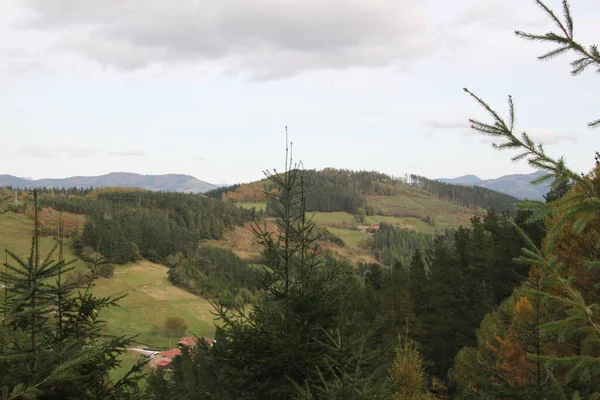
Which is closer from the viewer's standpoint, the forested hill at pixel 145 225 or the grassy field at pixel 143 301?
the grassy field at pixel 143 301

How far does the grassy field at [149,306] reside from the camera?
89.3 m

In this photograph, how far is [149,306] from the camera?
330 feet

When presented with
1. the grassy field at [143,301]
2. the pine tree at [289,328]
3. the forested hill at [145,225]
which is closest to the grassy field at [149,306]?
the grassy field at [143,301]

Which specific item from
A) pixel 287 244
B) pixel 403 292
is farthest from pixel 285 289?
pixel 403 292

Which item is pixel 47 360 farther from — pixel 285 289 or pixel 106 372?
pixel 285 289

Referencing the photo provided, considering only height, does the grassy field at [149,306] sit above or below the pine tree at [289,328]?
below

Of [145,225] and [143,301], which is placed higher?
[145,225]

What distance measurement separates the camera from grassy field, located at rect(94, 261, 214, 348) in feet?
293

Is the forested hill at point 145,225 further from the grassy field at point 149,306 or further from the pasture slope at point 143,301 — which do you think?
the grassy field at point 149,306

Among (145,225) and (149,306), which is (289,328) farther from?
(145,225)

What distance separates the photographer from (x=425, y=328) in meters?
33.8

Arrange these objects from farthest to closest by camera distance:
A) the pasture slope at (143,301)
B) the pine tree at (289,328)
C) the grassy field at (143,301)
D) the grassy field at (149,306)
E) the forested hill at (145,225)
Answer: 1. the forested hill at (145,225)
2. the grassy field at (143,301)
3. the grassy field at (149,306)
4. the pasture slope at (143,301)
5. the pine tree at (289,328)

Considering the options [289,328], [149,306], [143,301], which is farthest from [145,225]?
[289,328]

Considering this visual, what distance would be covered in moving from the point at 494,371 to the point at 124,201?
205899mm
